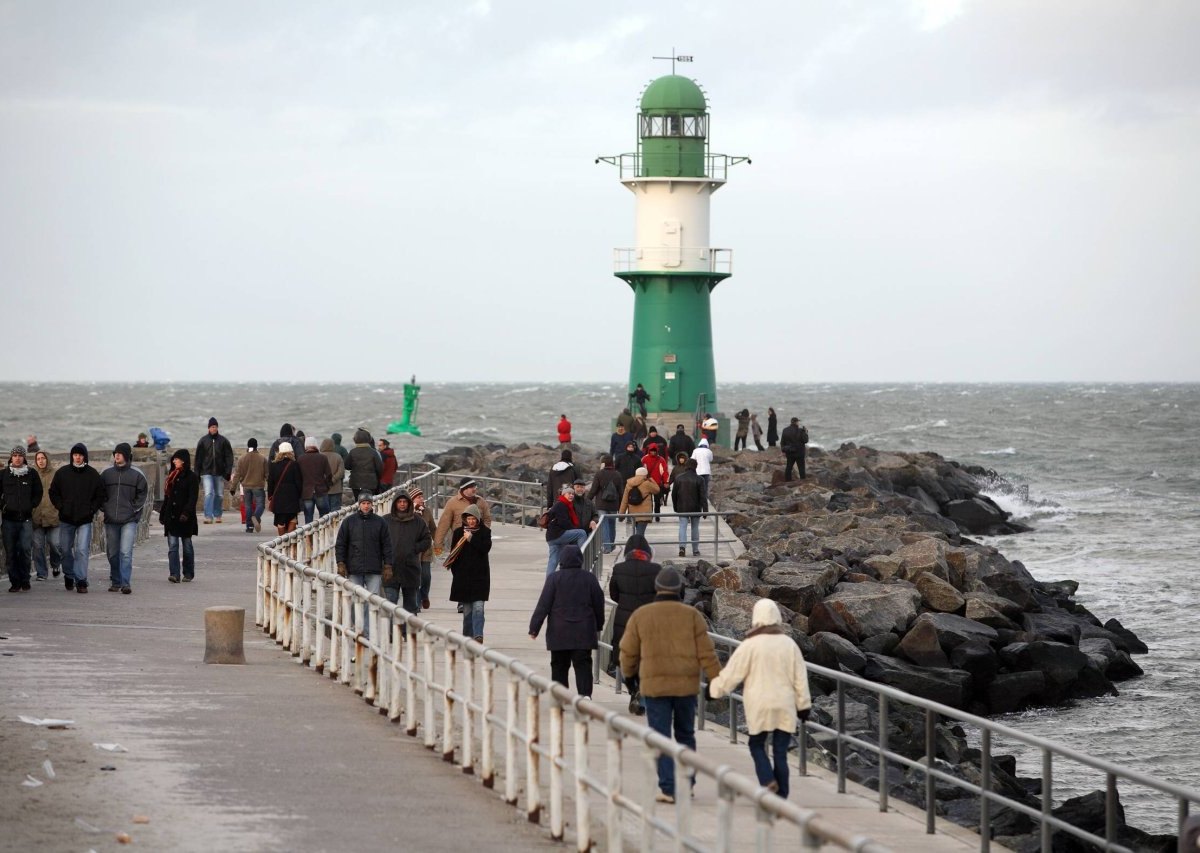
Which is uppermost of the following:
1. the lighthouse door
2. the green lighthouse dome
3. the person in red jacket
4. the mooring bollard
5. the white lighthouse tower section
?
the green lighthouse dome

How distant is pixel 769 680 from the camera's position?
386 inches

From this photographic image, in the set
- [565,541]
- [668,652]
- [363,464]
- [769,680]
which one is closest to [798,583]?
[565,541]

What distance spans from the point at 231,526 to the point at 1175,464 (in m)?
53.3

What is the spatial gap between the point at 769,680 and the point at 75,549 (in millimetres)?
10771

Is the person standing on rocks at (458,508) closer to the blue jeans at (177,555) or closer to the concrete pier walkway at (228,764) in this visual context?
the concrete pier walkway at (228,764)

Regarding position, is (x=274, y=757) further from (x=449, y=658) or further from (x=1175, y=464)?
(x=1175, y=464)

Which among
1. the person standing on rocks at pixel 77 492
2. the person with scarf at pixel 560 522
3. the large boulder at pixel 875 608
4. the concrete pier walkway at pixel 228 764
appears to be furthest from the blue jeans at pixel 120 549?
the large boulder at pixel 875 608

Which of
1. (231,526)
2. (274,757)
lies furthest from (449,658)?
(231,526)

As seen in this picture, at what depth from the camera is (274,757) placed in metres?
10.8

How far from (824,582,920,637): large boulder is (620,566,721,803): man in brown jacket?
11.0m

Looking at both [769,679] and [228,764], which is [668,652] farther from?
[228,764]

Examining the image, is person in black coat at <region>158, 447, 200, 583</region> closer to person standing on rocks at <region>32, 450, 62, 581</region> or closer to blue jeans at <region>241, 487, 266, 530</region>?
person standing on rocks at <region>32, 450, 62, 581</region>

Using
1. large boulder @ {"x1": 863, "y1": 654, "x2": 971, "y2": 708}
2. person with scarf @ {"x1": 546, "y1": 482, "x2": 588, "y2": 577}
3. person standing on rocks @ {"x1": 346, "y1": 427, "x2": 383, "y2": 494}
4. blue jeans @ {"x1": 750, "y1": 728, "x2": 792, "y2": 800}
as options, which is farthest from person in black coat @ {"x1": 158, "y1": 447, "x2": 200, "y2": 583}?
blue jeans @ {"x1": 750, "y1": 728, "x2": 792, "y2": 800}

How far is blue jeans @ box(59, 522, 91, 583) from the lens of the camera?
18.5m
